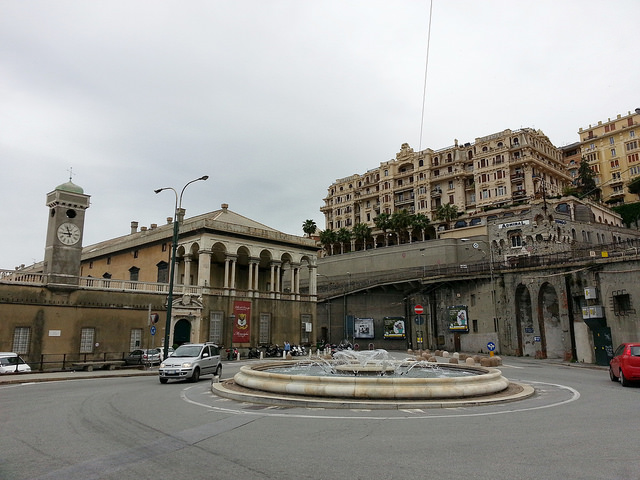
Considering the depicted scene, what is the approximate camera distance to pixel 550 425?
9094 millimetres

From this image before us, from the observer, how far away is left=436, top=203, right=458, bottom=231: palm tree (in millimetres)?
80688

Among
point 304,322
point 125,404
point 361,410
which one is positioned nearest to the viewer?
point 361,410

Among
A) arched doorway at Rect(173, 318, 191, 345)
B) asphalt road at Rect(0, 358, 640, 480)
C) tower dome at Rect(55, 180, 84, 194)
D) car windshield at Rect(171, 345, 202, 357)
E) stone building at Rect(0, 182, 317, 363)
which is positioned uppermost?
tower dome at Rect(55, 180, 84, 194)

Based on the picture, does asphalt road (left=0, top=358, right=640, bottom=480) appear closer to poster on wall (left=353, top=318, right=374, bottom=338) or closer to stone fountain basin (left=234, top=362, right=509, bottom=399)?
stone fountain basin (left=234, top=362, right=509, bottom=399)

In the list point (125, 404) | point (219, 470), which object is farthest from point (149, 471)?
point (125, 404)

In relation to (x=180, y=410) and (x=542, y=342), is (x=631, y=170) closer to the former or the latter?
(x=542, y=342)

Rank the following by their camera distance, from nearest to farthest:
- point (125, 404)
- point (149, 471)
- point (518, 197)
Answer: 1. point (149, 471)
2. point (125, 404)
3. point (518, 197)

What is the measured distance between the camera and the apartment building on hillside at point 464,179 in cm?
7869

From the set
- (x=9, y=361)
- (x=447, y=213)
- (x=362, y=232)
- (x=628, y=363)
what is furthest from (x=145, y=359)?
(x=362, y=232)

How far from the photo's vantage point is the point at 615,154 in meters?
89.4

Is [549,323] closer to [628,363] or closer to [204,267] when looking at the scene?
[628,363]

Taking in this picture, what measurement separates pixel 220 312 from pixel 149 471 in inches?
1432

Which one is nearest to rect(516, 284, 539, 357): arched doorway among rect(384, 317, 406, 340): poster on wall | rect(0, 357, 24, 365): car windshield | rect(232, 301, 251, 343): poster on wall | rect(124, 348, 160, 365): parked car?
rect(384, 317, 406, 340): poster on wall

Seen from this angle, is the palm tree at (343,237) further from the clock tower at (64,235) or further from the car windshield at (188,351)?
the car windshield at (188,351)
